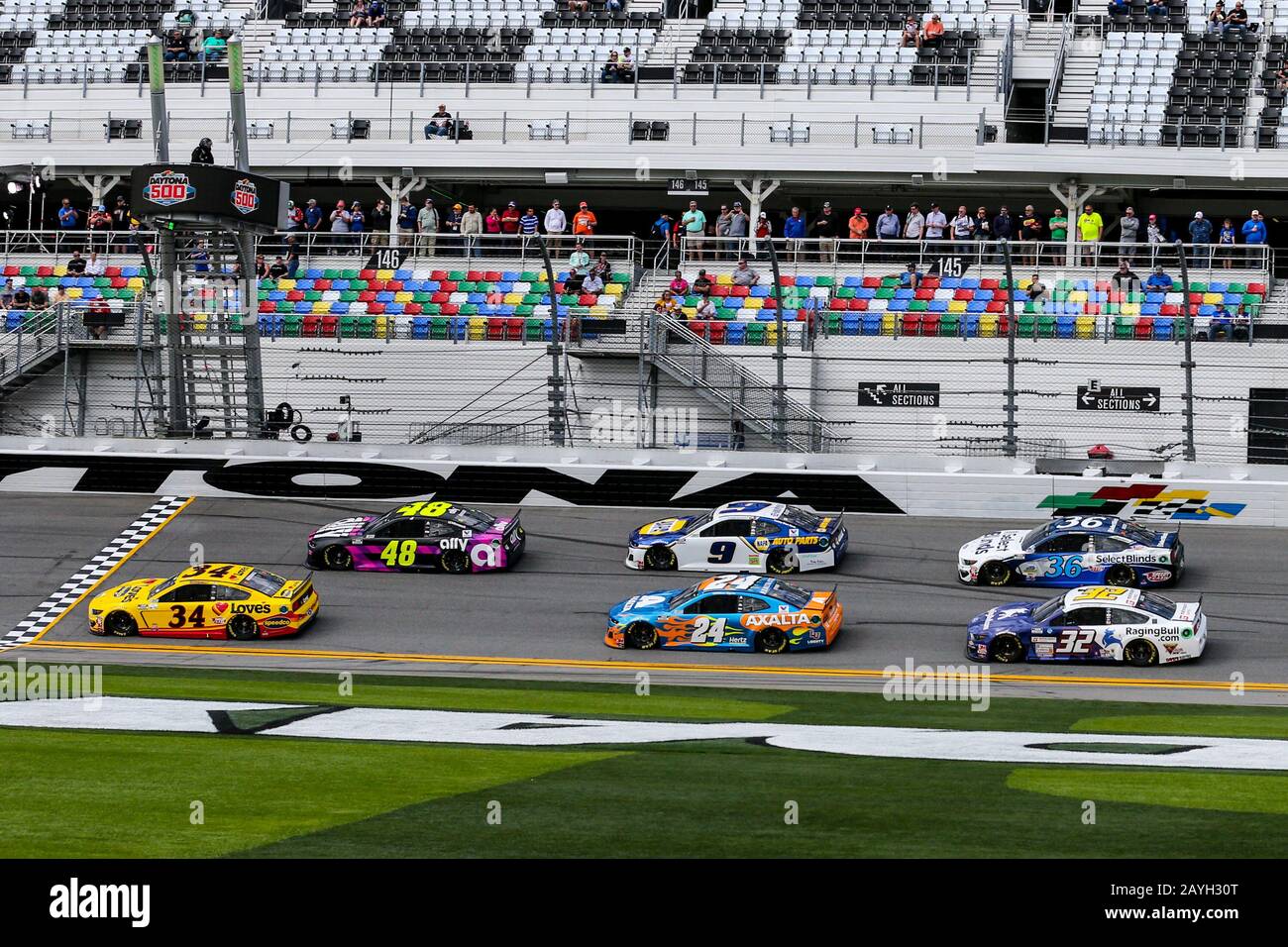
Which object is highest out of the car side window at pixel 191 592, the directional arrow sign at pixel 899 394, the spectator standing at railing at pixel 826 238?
the spectator standing at railing at pixel 826 238

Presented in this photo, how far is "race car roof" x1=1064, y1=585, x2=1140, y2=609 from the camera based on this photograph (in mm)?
21078

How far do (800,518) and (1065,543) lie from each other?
380 centimetres

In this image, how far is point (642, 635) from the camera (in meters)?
22.2

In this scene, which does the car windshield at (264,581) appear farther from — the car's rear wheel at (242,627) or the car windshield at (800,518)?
the car windshield at (800,518)

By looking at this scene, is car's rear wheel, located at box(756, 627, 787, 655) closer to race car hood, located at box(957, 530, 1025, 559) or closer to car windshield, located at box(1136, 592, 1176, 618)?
race car hood, located at box(957, 530, 1025, 559)

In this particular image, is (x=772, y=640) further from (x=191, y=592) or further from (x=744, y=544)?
(x=191, y=592)

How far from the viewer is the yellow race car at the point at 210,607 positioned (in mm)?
23188

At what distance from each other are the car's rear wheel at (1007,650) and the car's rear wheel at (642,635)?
13.6ft

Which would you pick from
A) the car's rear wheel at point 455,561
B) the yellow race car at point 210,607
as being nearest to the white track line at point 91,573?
the yellow race car at point 210,607

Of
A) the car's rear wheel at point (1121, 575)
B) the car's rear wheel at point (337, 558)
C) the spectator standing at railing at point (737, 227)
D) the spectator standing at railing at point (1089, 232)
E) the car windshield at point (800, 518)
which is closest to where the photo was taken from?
the car's rear wheel at point (1121, 575)

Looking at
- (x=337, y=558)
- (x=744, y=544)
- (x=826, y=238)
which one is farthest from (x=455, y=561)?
(x=826, y=238)

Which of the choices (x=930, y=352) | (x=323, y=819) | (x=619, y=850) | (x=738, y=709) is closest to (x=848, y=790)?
(x=619, y=850)
